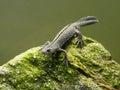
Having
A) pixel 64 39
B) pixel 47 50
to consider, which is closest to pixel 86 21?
pixel 64 39

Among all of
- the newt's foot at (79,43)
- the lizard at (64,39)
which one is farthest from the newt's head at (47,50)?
the newt's foot at (79,43)

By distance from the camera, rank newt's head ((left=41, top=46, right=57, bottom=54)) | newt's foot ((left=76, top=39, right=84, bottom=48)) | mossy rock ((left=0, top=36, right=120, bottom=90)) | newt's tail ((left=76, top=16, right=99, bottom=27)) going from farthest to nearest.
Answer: newt's tail ((left=76, top=16, right=99, bottom=27))
newt's foot ((left=76, top=39, right=84, bottom=48))
newt's head ((left=41, top=46, right=57, bottom=54))
mossy rock ((left=0, top=36, right=120, bottom=90))

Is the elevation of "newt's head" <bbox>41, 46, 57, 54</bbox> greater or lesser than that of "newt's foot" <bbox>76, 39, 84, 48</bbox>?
lesser

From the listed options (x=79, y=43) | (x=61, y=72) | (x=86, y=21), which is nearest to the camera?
(x=61, y=72)

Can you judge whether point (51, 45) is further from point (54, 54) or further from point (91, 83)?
point (91, 83)

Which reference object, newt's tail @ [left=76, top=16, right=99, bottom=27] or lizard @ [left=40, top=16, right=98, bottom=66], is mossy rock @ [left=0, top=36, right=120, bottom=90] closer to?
lizard @ [left=40, top=16, right=98, bottom=66]

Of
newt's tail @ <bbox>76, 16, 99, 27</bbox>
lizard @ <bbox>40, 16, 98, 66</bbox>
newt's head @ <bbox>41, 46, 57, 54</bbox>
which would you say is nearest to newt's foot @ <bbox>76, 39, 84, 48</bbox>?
lizard @ <bbox>40, 16, 98, 66</bbox>

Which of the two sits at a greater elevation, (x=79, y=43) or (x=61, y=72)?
(x=79, y=43)

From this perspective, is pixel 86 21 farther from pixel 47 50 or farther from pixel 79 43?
pixel 47 50
